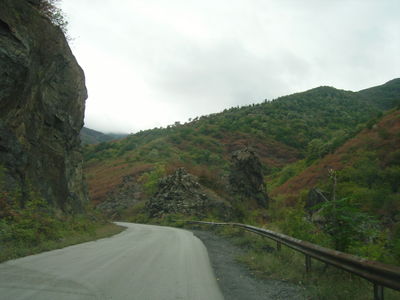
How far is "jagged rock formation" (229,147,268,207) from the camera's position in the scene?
43.3 meters

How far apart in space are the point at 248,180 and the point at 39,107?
29.4 metres

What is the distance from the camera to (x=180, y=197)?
40531 mm

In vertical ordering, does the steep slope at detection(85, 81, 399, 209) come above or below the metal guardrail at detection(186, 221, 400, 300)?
above

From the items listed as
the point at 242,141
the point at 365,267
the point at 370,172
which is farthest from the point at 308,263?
the point at 242,141

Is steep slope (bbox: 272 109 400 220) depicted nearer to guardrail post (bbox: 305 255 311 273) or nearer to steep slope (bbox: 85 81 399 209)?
steep slope (bbox: 85 81 399 209)

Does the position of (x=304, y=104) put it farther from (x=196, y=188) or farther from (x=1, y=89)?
(x=1, y=89)

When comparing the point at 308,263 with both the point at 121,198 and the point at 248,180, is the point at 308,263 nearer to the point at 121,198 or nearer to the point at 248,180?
the point at 248,180

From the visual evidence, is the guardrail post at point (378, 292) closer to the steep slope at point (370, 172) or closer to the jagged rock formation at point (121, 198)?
the steep slope at point (370, 172)

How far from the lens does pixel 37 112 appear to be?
741 inches

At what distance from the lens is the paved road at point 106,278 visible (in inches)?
210

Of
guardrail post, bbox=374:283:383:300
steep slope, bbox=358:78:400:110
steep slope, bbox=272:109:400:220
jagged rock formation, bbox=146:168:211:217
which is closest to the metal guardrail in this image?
guardrail post, bbox=374:283:383:300

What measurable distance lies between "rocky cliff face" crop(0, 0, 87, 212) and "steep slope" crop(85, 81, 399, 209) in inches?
990

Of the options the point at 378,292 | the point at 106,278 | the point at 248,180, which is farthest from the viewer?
the point at 248,180

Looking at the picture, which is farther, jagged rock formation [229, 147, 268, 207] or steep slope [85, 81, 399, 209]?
steep slope [85, 81, 399, 209]
